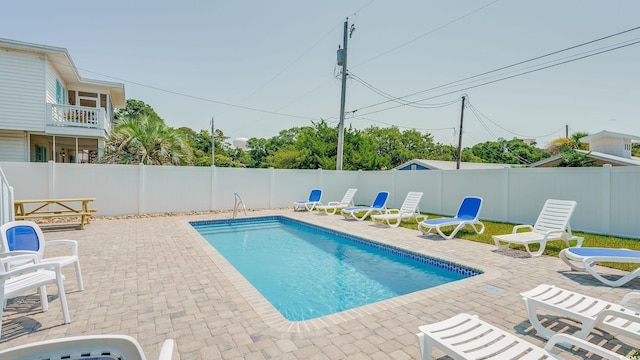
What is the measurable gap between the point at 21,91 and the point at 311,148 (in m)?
14.2

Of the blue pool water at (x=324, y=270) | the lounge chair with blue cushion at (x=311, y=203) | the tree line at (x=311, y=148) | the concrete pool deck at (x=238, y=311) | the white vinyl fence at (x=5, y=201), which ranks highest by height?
the tree line at (x=311, y=148)

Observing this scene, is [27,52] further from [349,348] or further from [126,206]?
[349,348]

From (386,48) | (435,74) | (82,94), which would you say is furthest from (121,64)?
(435,74)

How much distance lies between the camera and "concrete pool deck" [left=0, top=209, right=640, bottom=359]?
9.18 feet

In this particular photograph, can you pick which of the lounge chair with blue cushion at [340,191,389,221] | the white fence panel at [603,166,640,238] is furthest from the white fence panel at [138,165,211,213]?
the white fence panel at [603,166,640,238]

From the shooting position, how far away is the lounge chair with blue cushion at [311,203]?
13.4 meters

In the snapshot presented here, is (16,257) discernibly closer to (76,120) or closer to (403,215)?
(403,215)

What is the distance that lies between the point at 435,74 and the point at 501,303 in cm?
1422

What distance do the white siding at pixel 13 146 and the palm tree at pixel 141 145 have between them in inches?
112

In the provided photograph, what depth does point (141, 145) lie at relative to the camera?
1347 cm

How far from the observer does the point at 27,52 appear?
12008 mm

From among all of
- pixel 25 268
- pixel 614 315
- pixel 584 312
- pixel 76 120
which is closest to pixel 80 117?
pixel 76 120

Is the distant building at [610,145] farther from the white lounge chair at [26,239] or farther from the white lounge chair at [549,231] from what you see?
the white lounge chair at [26,239]

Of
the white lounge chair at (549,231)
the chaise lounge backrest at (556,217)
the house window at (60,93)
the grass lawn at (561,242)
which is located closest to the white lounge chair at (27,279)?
the white lounge chair at (549,231)
